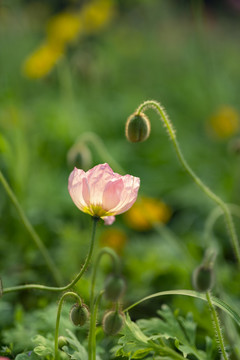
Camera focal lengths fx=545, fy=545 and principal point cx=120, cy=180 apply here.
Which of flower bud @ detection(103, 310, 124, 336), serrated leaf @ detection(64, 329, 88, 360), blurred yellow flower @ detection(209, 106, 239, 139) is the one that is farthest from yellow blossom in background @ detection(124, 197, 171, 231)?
flower bud @ detection(103, 310, 124, 336)

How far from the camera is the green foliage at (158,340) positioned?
45.9 inches

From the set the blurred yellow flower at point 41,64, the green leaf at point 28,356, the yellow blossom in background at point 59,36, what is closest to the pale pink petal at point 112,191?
the green leaf at point 28,356

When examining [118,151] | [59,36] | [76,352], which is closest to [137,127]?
[76,352]

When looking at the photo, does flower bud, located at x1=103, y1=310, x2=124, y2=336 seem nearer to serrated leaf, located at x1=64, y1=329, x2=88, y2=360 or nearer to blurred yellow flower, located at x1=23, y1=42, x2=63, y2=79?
serrated leaf, located at x1=64, y1=329, x2=88, y2=360

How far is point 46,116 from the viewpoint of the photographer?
136 inches

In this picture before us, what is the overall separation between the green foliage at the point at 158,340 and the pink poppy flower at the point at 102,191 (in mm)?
262

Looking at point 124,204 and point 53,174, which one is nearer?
point 124,204

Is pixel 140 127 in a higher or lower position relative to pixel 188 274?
higher

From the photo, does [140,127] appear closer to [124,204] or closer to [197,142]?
[124,204]

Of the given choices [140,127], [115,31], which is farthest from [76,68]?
[115,31]

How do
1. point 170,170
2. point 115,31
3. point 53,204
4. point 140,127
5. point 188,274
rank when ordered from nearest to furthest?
point 140,127, point 188,274, point 53,204, point 170,170, point 115,31

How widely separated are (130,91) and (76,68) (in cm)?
130

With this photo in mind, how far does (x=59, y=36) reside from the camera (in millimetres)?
4043

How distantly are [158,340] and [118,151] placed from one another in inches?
77.2
